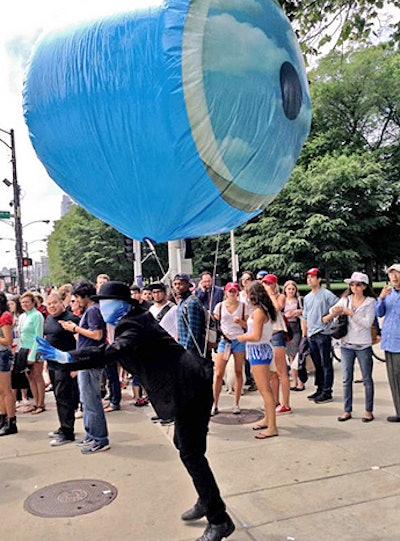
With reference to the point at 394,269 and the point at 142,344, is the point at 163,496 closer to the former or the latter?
the point at 142,344

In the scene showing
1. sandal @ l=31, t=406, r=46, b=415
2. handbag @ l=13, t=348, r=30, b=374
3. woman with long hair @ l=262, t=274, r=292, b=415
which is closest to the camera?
woman with long hair @ l=262, t=274, r=292, b=415

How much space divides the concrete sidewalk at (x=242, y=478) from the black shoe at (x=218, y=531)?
102mm

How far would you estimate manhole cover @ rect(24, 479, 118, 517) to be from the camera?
411 centimetres

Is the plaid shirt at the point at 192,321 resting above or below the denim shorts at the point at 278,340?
above

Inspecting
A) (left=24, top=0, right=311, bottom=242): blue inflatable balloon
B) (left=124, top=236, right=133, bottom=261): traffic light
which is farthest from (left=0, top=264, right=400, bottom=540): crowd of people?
(left=124, top=236, right=133, bottom=261): traffic light

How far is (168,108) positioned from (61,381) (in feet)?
11.9

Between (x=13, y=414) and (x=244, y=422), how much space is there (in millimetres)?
2717

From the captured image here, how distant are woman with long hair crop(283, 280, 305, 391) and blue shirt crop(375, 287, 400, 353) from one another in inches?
72.7

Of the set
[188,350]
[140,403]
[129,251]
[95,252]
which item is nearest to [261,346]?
[188,350]

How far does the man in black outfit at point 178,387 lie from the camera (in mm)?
3490

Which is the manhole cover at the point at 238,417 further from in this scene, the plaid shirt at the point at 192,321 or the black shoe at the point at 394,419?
the black shoe at the point at 394,419

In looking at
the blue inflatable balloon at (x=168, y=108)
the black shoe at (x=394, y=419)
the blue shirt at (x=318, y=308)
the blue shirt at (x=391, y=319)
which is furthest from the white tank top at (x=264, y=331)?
the blue inflatable balloon at (x=168, y=108)

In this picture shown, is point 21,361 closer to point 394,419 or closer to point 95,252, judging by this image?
point 394,419

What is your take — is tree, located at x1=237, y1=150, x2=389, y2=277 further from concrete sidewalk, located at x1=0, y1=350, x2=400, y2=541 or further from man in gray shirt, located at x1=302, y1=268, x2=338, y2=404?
concrete sidewalk, located at x1=0, y1=350, x2=400, y2=541
